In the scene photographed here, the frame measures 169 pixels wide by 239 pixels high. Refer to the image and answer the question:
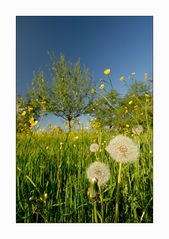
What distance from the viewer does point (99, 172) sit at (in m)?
1.42

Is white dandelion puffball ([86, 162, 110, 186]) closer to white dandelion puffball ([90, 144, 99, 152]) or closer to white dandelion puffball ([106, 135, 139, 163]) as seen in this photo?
white dandelion puffball ([106, 135, 139, 163])

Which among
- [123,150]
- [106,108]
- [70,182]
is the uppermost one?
[106,108]

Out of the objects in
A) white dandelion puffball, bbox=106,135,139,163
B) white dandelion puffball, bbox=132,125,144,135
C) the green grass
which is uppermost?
white dandelion puffball, bbox=132,125,144,135

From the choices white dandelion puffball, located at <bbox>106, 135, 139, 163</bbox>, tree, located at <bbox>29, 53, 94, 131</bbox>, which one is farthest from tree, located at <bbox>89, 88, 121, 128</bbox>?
white dandelion puffball, located at <bbox>106, 135, 139, 163</bbox>

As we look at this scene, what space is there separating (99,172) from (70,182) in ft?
0.55

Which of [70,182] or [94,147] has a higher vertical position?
[94,147]

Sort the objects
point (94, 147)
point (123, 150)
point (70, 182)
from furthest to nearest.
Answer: point (94, 147) < point (70, 182) < point (123, 150)

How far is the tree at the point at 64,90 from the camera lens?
5.40 ft

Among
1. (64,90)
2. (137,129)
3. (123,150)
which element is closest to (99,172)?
(123,150)

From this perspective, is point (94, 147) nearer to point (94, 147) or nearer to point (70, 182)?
point (94, 147)

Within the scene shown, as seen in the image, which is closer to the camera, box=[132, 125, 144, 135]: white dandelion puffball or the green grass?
the green grass

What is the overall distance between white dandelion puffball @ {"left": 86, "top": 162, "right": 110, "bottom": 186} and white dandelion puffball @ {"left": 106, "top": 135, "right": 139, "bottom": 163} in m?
0.06

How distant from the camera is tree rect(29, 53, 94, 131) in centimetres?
165
